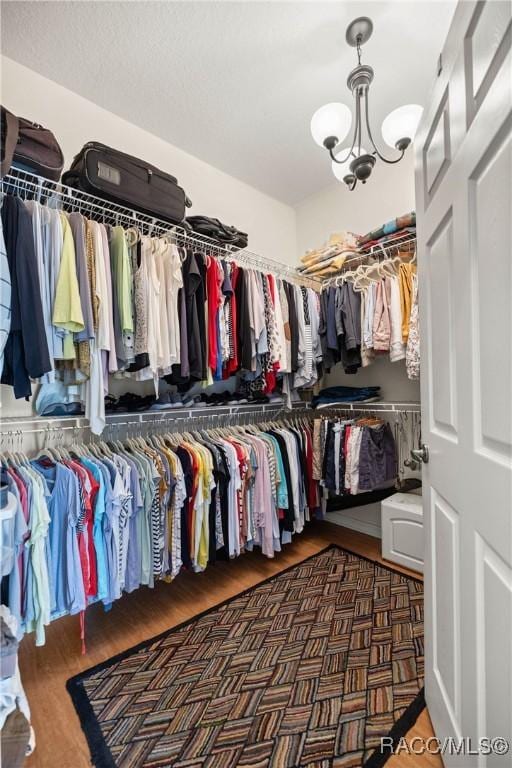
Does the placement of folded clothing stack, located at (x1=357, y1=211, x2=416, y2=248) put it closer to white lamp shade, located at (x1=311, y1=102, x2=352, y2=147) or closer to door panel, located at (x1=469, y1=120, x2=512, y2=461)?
white lamp shade, located at (x1=311, y1=102, x2=352, y2=147)

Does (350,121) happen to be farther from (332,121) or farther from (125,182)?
(125,182)

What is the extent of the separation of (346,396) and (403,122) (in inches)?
68.3

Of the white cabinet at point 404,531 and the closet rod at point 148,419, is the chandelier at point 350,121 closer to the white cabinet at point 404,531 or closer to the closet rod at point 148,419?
the closet rod at point 148,419

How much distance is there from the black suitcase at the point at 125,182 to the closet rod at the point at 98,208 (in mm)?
47

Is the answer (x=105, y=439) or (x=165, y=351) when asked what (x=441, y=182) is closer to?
(x=165, y=351)

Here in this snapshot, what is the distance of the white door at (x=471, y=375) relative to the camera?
63 centimetres

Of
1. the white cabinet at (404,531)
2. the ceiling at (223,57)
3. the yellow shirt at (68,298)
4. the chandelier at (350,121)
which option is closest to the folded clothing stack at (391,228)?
the chandelier at (350,121)

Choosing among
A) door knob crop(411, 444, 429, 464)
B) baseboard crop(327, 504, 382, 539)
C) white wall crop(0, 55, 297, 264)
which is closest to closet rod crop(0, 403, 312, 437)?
baseboard crop(327, 504, 382, 539)

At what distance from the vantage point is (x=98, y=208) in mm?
1749

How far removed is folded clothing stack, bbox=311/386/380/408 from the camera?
260cm

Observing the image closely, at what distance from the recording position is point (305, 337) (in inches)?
94.0

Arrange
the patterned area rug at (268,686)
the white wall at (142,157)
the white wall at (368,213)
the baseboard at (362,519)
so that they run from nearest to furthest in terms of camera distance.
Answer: the patterned area rug at (268,686) < the white wall at (142,157) < the white wall at (368,213) < the baseboard at (362,519)

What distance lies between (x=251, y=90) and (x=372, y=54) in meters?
0.69

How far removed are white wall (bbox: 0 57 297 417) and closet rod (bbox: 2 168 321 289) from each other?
19.3 inches
